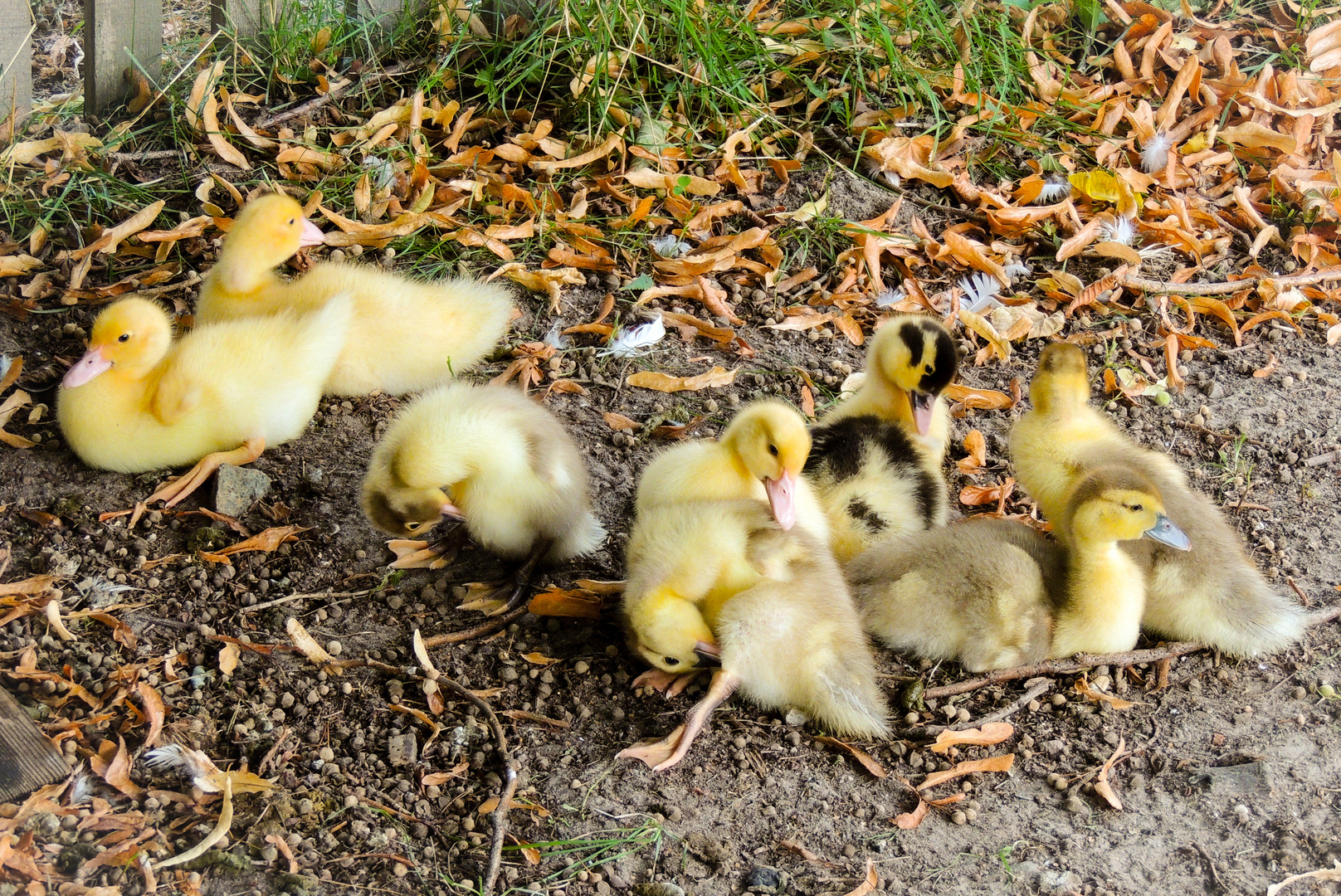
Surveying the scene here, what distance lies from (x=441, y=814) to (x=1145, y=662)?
189cm

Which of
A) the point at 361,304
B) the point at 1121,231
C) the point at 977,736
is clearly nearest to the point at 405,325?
the point at 361,304

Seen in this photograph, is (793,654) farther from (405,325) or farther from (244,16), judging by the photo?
(244,16)

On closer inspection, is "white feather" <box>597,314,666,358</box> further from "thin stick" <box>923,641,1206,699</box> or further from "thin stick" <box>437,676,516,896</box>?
"thin stick" <box>923,641,1206,699</box>

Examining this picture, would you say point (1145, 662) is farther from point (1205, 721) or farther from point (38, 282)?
point (38, 282)

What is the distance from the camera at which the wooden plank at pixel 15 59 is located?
416cm

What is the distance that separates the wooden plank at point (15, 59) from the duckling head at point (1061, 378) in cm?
368

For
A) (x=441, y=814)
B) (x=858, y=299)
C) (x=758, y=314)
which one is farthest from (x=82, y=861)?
(x=858, y=299)

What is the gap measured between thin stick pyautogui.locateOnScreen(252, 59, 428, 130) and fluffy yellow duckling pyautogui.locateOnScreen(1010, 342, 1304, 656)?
2980mm

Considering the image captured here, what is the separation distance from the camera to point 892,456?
335 cm

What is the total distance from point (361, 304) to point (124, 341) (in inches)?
27.1

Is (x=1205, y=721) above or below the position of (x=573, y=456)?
below

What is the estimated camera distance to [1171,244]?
493 cm

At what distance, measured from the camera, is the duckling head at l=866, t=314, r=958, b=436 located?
331 cm

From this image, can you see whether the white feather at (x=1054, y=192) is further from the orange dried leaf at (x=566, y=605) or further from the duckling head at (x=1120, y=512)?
the orange dried leaf at (x=566, y=605)
